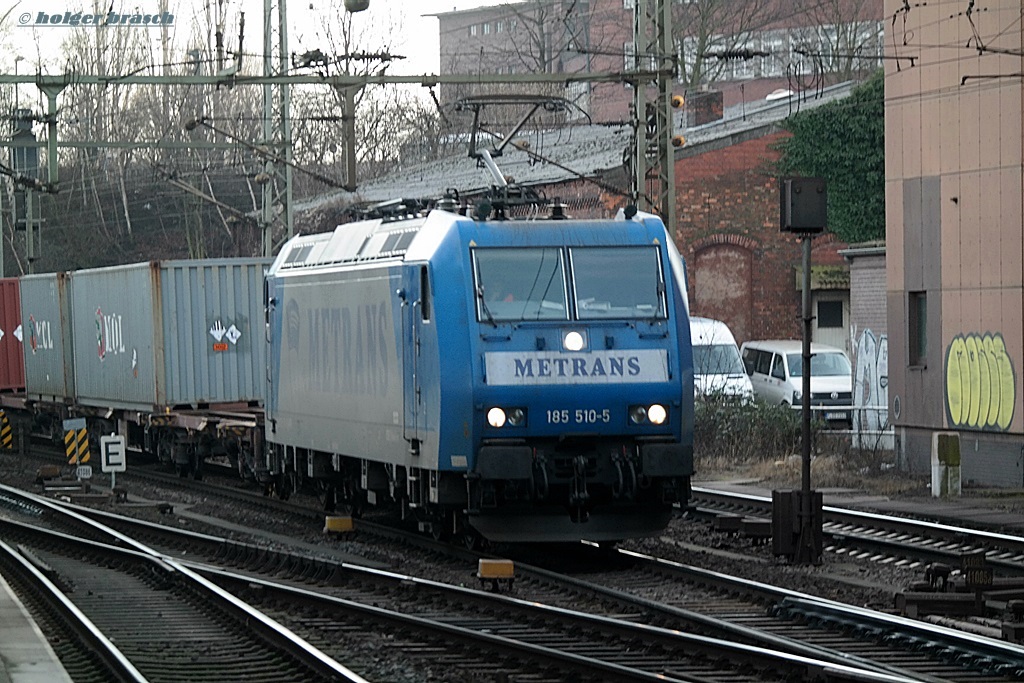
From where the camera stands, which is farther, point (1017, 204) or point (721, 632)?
point (1017, 204)

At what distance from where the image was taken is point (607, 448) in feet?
47.2

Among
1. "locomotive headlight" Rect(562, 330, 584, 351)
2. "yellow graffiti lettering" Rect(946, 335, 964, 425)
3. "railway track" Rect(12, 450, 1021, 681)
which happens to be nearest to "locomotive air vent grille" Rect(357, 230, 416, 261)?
"locomotive headlight" Rect(562, 330, 584, 351)

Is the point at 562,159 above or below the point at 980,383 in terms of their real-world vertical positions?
above

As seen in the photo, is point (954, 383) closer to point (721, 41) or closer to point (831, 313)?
point (831, 313)

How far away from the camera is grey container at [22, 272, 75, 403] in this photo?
1238 inches

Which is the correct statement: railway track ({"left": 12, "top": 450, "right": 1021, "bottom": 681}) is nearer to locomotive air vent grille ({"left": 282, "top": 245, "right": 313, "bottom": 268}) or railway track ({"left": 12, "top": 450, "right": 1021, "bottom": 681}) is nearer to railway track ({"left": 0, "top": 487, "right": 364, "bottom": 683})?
railway track ({"left": 0, "top": 487, "right": 364, "bottom": 683})

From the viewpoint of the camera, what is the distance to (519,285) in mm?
14500

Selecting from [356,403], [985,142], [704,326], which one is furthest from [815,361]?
[356,403]

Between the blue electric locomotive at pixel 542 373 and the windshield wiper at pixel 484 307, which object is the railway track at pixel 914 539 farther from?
the windshield wiper at pixel 484 307

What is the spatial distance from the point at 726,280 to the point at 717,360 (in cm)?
650

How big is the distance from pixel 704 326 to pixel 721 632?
22.0 metres

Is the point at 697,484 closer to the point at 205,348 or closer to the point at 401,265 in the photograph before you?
the point at 205,348

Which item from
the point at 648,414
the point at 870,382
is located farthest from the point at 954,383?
the point at 648,414

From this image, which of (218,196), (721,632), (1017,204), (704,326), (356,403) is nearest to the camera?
(721,632)
